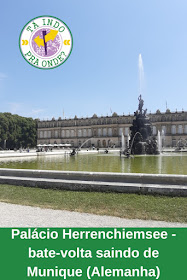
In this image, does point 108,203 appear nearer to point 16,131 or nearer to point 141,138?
point 141,138

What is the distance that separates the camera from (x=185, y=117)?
93750 mm

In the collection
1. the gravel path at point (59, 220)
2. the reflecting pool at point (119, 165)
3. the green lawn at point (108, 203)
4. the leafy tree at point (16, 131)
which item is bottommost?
the gravel path at point (59, 220)

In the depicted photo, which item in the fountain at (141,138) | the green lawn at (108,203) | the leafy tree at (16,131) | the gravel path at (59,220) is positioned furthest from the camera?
the leafy tree at (16,131)

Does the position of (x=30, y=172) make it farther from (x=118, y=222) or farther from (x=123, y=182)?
(x=118, y=222)

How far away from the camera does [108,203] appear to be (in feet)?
22.7

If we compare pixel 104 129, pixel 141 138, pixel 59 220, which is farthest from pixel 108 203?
pixel 104 129

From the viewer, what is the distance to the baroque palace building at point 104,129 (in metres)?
93.8

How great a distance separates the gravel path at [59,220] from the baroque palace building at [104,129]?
267 ft

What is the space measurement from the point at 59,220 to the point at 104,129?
99.5 metres

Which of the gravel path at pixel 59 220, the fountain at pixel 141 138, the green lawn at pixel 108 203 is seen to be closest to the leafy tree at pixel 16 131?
the fountain at pixel 141 138

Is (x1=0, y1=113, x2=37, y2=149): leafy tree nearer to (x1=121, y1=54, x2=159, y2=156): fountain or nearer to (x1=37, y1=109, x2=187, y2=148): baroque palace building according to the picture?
(x1=37, y1=109, x2=187, y2=148): baroque palace building

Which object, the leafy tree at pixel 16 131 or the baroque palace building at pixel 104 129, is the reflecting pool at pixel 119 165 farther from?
the baroque palace building at pixel 104 129

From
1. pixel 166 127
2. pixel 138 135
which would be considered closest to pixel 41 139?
pixel 166 127

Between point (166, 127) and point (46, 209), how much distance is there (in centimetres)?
9219
